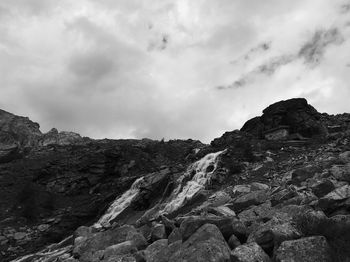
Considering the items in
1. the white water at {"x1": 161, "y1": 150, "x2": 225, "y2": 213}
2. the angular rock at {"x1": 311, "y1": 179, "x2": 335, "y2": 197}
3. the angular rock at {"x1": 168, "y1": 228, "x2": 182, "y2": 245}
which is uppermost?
the white water at {"x1": 161, "y1": 150, "x2": 225, "y2": 213}

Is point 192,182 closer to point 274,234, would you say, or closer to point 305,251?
point 274,234

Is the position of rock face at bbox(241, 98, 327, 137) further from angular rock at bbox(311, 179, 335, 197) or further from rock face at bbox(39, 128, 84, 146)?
rock face at bbox(39, 128, 84, 146)

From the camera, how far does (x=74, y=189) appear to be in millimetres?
72812

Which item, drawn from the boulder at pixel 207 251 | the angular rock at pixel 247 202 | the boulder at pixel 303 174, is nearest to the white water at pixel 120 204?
the boulder at pixel 303 174

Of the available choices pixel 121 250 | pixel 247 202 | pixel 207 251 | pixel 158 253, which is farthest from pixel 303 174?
pixel 207 251

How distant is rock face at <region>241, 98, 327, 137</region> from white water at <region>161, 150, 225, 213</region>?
16258mm

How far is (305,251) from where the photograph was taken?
1062 centimetres

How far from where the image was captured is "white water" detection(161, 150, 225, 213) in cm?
4288

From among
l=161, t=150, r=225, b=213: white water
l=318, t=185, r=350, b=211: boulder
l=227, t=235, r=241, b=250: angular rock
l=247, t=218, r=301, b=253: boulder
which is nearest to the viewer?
l=247, t=218, r=301, b=253: boulder

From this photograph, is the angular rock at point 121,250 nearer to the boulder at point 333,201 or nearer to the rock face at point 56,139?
the boulder at point 333,201

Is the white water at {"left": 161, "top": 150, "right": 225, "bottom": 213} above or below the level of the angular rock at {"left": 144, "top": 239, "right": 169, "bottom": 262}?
above

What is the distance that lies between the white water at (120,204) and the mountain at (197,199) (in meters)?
0.23

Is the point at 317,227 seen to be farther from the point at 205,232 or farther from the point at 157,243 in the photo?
the point at 157,243

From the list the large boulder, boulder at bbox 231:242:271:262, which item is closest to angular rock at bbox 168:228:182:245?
A: boulder at bbox 231:242:271:262
